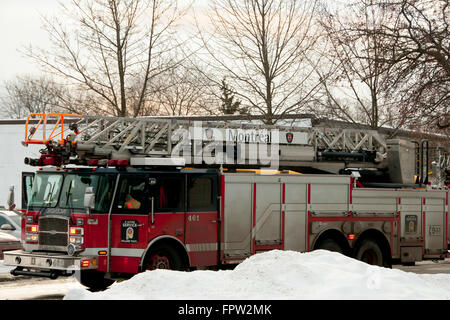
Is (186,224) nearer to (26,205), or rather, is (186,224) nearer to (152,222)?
(152,222)

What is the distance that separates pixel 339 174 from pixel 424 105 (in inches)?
97.9

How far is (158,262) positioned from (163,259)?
149mm

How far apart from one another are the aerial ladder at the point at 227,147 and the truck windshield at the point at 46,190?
0.31 metres

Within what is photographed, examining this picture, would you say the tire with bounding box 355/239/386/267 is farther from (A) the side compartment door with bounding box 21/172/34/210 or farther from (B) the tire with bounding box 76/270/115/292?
(A) the side compartment door with bounding box 21/172/34/210

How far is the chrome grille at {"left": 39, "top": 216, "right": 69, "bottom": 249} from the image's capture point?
1137 cm

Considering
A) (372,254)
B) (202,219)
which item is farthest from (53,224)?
(372,254)

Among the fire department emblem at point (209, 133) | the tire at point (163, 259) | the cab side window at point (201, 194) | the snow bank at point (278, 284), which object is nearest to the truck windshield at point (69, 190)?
the tire at point (163, 259)

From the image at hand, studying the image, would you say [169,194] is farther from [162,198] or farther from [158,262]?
[158,262]

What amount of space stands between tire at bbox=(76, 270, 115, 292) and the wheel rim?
2.83 feet

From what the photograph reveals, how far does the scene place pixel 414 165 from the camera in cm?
1617

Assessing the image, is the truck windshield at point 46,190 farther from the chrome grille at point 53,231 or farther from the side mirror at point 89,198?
the side mirror at point 89,198

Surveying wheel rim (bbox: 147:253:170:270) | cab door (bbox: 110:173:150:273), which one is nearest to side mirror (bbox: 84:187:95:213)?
cab door (bbox: 110:173:150:273)

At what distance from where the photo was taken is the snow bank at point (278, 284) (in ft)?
24.0
